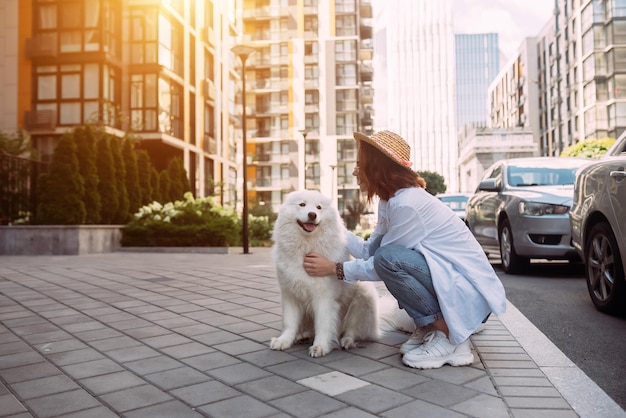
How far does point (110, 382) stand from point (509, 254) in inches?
286

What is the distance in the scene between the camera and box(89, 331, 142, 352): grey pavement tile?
13.7 ft

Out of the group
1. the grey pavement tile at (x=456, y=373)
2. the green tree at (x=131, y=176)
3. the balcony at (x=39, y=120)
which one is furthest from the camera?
the balcony at (x=39, y=120)

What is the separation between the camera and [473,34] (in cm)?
17062

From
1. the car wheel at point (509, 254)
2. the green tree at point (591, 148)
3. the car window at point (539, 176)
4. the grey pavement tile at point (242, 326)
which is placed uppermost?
the green tree at point (591, 148)

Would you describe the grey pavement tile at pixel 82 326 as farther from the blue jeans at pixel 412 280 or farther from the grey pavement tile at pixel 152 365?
the blue jeans at pixel 412 280

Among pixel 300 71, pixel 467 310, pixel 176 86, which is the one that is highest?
pixel 300 71

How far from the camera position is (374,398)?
2.94m

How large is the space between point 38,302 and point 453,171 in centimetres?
13408

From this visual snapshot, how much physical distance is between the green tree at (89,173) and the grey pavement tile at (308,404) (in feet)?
49.2

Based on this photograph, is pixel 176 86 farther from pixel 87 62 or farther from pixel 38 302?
pixel 38 302

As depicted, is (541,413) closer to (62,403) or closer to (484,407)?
(484,407)

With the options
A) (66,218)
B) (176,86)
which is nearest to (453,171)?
(176,86)

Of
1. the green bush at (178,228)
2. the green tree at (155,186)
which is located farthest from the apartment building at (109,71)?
the green bush at (178,228)

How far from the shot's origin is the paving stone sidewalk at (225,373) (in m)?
2.81
